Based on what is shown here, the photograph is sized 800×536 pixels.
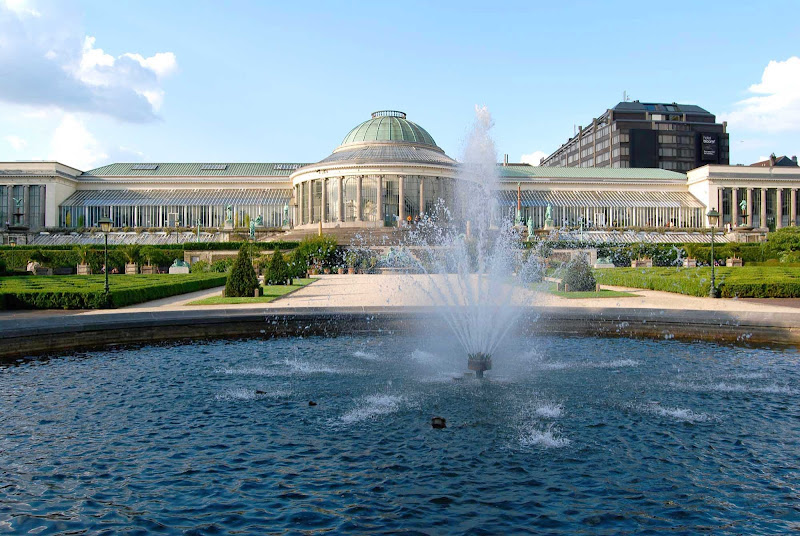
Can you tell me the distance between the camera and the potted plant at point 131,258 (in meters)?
39.3

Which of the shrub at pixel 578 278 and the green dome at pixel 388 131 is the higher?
the green dome at pixel 388 131

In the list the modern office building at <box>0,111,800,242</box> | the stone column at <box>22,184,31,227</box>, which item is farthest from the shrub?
the stone column at <box>22,184,31,227</box>

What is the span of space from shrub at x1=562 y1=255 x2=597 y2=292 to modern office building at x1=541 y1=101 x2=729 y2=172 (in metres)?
82.6

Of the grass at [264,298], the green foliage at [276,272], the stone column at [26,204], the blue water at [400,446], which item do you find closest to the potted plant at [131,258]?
the green foliage at [276,272]

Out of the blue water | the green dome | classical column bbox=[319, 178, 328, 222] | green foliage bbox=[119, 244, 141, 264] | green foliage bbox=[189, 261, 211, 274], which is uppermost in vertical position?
the green dome

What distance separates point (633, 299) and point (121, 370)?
18.2m

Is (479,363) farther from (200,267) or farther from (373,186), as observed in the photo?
(373,186)

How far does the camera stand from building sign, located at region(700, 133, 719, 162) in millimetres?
103938

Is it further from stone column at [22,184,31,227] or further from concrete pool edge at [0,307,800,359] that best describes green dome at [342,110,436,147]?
concrete pool edge at [0,307,800,359]

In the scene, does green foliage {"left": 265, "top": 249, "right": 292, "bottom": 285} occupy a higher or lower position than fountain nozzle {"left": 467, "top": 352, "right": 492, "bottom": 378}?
higher

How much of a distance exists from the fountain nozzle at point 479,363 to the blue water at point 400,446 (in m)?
0.43

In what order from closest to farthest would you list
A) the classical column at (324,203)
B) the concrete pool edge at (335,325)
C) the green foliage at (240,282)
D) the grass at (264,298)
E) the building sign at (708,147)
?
the concrete pool edge at (335,325)
the grass at (264,298)
the green foliage at (240,282)
the classical column at (324,203)
the building sign at (708,147)

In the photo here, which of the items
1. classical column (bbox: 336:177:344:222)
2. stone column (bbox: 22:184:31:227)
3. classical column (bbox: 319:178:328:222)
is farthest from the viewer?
stone column (bbox: 22:184:31:227)

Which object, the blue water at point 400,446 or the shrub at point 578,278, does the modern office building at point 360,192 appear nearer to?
the shrub at point 578,278
